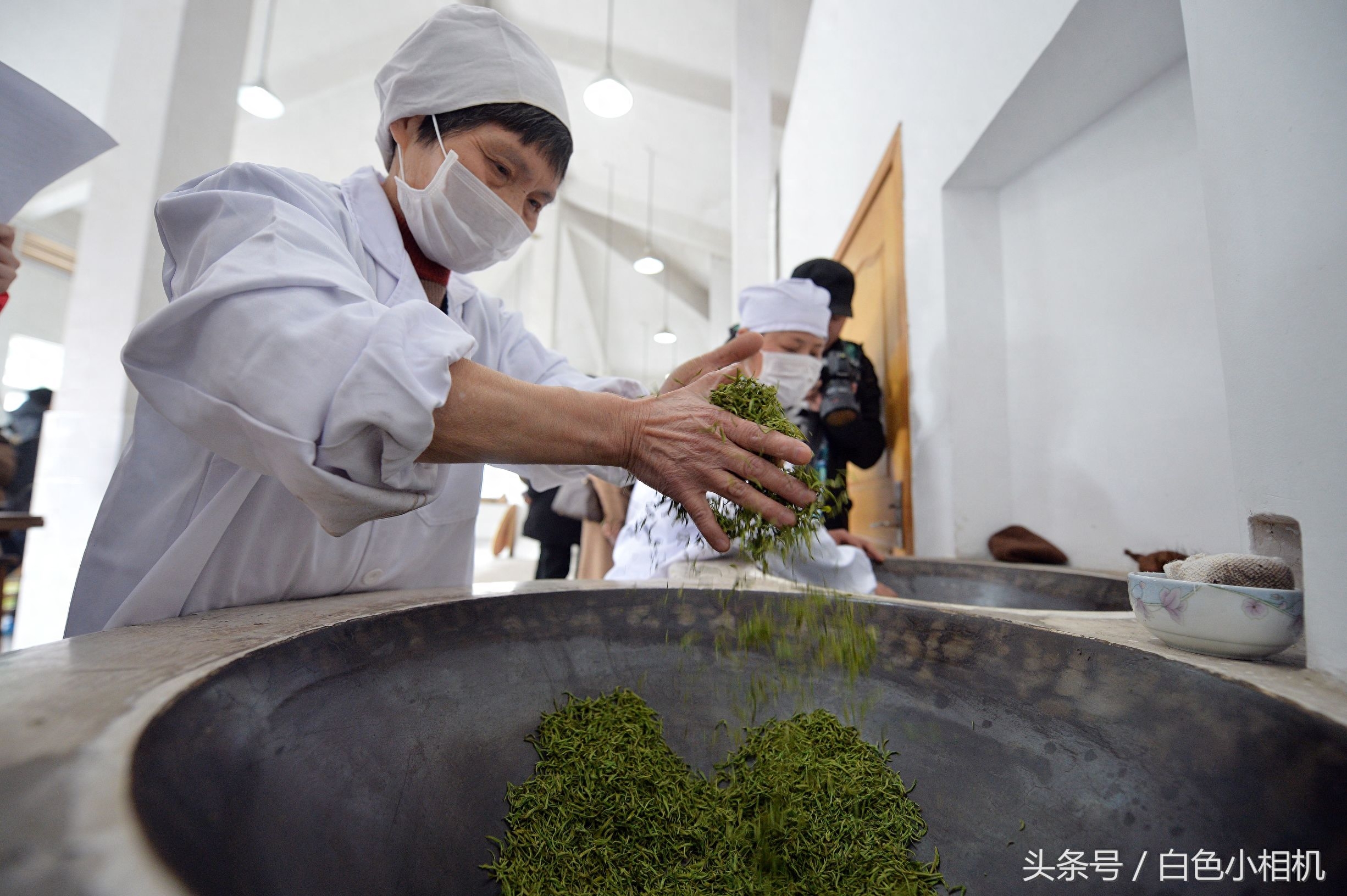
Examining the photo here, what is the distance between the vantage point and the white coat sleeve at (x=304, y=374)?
59 centimetres

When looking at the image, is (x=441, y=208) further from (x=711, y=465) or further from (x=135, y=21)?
(x=135, y=21)

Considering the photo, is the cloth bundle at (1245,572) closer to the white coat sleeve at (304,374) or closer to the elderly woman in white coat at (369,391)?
the elderly woman in white coat at (369,391)

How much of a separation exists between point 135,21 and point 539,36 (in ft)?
17.0

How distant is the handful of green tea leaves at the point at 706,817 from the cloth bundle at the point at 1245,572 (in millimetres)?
449

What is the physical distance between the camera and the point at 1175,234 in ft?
4.61

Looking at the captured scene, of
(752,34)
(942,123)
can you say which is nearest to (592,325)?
(752,34)

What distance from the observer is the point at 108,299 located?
2.70m

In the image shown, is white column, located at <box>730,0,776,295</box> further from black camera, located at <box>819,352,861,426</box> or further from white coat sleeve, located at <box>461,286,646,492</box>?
white coat sleeve, located at <box>461,286,646,492</box>

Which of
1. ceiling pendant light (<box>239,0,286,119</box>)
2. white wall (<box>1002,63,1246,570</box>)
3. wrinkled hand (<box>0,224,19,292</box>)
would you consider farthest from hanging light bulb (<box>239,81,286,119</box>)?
white wall (<box>1002,63,1246,570</box>)

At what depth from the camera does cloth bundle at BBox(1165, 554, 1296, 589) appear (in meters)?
0.68

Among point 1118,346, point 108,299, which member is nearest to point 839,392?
point 1118,346

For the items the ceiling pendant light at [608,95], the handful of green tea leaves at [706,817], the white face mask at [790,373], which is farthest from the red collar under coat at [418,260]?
the ceiling pendant light at [608,95]

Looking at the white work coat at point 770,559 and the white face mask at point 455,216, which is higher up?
the white face mask at point 455,216

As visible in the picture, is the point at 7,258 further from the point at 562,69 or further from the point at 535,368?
the point at 562,69
